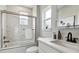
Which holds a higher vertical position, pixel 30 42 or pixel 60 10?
pixel 60 10

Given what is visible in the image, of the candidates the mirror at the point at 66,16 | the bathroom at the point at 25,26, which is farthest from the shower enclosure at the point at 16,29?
the mirror at the point at 66,16

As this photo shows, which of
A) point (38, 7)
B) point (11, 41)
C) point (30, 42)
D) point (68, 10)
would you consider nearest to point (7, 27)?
point (11, 41)

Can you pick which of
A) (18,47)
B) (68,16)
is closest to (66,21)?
(68,16)

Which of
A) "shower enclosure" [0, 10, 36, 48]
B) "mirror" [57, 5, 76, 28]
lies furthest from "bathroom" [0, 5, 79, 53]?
"mirror" [57, 5, 76, 28]

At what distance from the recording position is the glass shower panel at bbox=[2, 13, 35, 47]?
3.09 meters

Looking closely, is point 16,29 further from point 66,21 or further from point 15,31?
point 66,21

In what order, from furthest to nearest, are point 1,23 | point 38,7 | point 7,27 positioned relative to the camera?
point 38,7 → point 7,27 → point 1,23

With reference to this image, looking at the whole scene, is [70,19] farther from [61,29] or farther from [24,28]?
[24,28]

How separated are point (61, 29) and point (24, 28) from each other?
189 centimetres

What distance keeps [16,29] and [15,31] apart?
0.09 metres

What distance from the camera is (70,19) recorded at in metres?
1.69

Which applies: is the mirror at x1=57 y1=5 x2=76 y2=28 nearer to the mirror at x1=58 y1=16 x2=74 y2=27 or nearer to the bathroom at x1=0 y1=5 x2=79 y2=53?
the mirror at x1=58 y1=16 x2=74 y2=27

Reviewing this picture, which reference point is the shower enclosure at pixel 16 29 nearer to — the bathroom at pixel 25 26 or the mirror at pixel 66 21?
the bathroom at pixel 25 26

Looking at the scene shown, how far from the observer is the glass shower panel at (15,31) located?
3.09m
